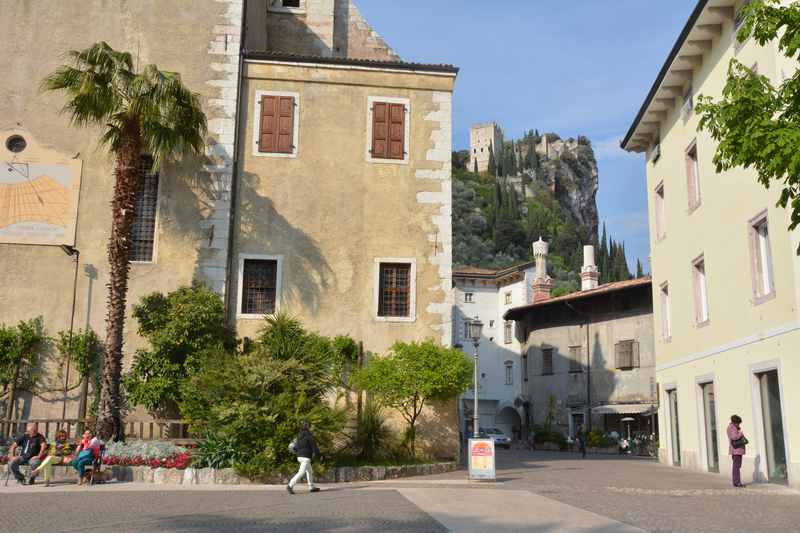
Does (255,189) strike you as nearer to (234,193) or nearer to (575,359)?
(234,193)

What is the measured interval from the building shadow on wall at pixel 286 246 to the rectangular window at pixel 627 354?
2475 cm

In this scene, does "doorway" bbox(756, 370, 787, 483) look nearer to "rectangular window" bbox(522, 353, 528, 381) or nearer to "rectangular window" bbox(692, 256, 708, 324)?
"rectangular window" bbox(692, 256, 708, 324)

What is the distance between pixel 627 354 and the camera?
4138 cm

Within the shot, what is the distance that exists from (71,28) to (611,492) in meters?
18.3

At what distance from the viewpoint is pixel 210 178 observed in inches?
837

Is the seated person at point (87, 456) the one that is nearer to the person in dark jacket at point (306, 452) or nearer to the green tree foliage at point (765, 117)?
the person in dark jacket at point (306, 452)

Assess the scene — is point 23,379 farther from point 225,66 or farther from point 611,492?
point 611,492

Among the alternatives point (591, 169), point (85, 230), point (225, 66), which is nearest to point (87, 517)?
point (85, 230)

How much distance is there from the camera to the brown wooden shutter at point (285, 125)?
21.7 meters

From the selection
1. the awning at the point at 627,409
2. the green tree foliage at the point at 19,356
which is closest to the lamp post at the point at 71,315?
the green tree foliage at the point at 19,356

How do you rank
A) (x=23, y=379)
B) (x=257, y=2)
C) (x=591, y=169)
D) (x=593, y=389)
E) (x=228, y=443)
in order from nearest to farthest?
1. (x=228, y=443)
2. (x=23, y=379)
3. (x=257, y=2)
4. (x=593, y=389)
5. (x=591, y=169)

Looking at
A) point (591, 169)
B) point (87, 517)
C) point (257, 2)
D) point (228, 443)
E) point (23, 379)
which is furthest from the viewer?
point (591, 169)

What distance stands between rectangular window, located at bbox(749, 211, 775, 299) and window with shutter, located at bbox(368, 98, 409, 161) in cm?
932

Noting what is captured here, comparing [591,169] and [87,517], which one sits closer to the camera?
[87,517]
